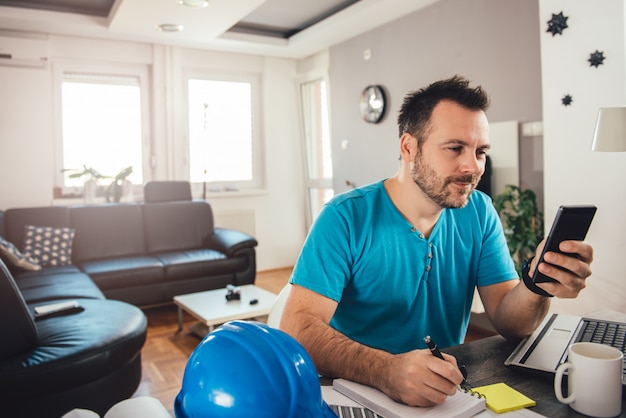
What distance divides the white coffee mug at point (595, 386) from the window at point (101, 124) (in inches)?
182

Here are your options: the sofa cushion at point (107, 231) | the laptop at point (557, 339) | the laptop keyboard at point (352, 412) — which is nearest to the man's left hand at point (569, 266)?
the laptop at point (557, 339)

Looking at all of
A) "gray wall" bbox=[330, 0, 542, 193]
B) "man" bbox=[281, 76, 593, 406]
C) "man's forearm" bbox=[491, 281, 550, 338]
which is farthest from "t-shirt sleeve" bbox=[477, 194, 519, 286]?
"gray wall" bbox=[330, 0, 542, 193]

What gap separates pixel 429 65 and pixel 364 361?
343 cm

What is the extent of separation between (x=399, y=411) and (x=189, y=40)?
4650 mm

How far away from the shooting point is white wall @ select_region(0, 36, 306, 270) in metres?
4.41

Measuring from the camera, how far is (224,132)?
550 centimetres

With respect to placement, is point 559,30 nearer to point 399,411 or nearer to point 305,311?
point 305,311

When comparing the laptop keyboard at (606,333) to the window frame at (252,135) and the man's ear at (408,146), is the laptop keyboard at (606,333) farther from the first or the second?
the window frame at (252,135)

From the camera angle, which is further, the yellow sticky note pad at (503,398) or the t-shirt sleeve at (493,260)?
the t-shirt sleeve at (493,260)

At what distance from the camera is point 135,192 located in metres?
5.00

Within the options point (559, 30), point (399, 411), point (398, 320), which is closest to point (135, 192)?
point (559, 30)

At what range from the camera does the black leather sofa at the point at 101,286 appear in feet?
6.10

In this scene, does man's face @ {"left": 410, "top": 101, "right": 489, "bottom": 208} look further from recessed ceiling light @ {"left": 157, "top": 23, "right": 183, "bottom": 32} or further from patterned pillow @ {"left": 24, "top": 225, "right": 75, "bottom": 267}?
recessed ceiling light @ {"left": 157, "top": 23, "right": 183, "bottom": 32}

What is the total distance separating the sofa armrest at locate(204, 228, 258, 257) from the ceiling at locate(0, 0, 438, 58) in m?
1.81
